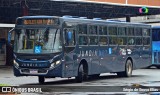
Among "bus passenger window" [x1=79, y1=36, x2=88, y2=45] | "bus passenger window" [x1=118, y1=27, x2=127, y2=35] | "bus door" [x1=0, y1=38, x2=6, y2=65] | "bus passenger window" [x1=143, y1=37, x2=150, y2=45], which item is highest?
"bus passenger window" [x1=118, y1=27, x2=127, y2=35]

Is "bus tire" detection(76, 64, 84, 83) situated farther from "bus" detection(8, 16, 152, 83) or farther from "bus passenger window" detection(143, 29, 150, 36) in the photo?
"bus passenger window" detection(143, 29, 150, 36)

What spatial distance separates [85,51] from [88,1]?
64.9ft

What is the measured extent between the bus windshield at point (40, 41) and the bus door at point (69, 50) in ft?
1.37

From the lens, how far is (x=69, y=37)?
66.9ft

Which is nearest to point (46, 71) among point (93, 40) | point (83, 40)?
point (83, 40)

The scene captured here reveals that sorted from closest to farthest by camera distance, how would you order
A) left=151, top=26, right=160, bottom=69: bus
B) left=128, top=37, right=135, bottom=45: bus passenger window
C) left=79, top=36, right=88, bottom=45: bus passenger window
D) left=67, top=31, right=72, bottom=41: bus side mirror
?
1. left=67, top=31, right=72, bottom=41: bus side mirror
2. left=79, top=36, right=88, bottom=45: bus passenger window
3. left=128, top=37, right=135, bottom=45: bus passenger window
4. left=151, top=26, right=160, bottom=69: bus

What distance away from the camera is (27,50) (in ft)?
65.3

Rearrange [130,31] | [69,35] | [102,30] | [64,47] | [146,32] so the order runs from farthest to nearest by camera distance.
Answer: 1. [146,32]
2. [130,31]
3. [102,30]
4. [69,35]
5. [64,47]

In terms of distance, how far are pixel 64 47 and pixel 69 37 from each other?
0.61 m

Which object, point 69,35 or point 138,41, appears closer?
point 69,35

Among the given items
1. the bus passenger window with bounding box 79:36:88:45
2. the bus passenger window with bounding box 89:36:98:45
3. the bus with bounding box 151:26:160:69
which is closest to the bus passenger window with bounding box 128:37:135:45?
the bus passenger window with bounding box 89:36:98:45

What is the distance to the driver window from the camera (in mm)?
20148

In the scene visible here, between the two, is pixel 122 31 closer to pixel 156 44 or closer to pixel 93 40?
pixel 93 40

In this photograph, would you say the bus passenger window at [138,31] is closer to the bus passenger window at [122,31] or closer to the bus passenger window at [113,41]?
the bus passenger window at [122,31]
